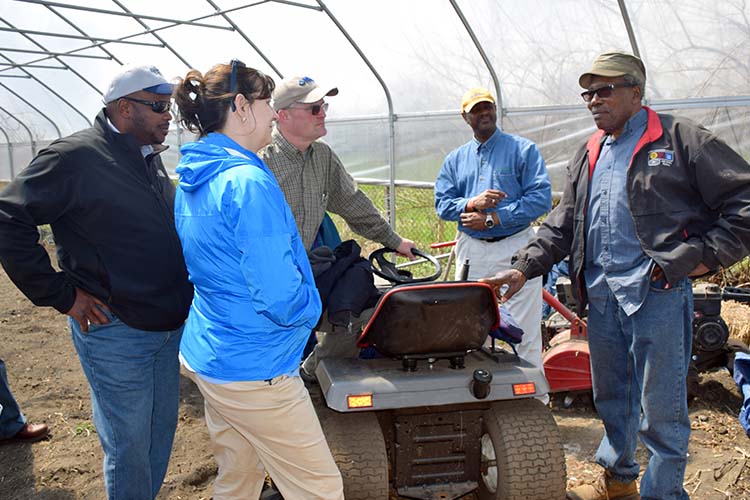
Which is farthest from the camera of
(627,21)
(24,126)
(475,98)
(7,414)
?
(24,126)

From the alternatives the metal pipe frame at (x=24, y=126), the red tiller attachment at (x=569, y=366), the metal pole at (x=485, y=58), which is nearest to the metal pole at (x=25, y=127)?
the metal pipe frame at (x=24, y=126)

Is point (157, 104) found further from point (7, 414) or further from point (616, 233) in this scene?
point (7, 414)

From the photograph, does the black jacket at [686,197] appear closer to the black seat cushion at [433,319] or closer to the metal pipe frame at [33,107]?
the black seat cushion at [433,319]

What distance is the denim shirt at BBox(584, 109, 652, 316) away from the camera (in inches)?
105

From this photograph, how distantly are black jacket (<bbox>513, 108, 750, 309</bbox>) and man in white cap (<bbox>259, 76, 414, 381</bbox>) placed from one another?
1.37 metres

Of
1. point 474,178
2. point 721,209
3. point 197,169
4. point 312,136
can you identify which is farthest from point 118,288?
point 474,178

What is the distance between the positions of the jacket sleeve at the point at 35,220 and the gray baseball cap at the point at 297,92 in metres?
1.20

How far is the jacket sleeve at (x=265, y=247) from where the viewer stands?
73.7 inches

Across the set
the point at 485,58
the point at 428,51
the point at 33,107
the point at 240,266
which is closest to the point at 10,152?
the point at 33,107

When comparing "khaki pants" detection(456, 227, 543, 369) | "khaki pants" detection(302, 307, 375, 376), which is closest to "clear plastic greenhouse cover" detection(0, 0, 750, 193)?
"khaki pants" detection(456, 227, 543, 369)

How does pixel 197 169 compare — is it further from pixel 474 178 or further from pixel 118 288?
pixel 474 178

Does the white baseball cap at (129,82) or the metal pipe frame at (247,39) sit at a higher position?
the metal pipe frame at (247,39)

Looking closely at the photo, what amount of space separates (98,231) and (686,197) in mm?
2247

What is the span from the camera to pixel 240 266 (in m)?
1.94
